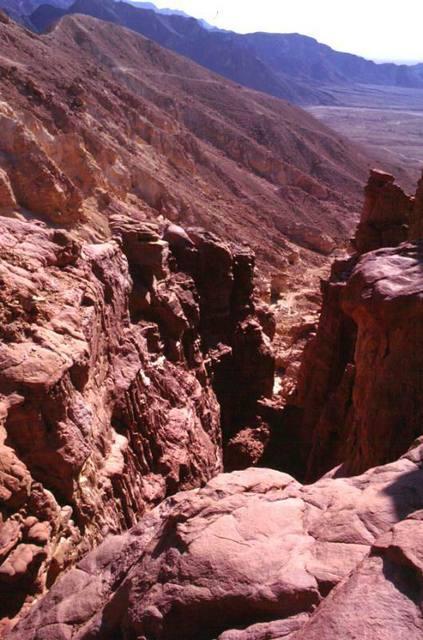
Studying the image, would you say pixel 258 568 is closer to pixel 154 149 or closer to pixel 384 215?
pixel 384 215

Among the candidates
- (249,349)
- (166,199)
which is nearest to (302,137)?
(166,199)

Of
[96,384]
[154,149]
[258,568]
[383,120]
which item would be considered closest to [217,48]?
[383,120]

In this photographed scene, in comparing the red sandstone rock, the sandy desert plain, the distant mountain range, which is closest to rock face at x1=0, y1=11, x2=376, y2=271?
the red sandstone rock

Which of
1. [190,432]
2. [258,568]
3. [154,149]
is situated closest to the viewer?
[258,568]

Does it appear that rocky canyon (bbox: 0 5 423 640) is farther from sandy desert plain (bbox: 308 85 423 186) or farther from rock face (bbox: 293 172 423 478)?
sandy desert plain (bbox: 308 85 423 186)

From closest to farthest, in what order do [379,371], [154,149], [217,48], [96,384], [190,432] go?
[96,384] < [379,371] < [190,432] < [154,149] < [217,48]

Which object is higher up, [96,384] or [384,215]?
[384,215]

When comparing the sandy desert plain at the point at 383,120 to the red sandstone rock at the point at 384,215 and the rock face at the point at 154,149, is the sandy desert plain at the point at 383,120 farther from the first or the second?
the red sandstone rock at the point at 384,215

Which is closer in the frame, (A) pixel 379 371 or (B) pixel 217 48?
(A) pixel 379 371
